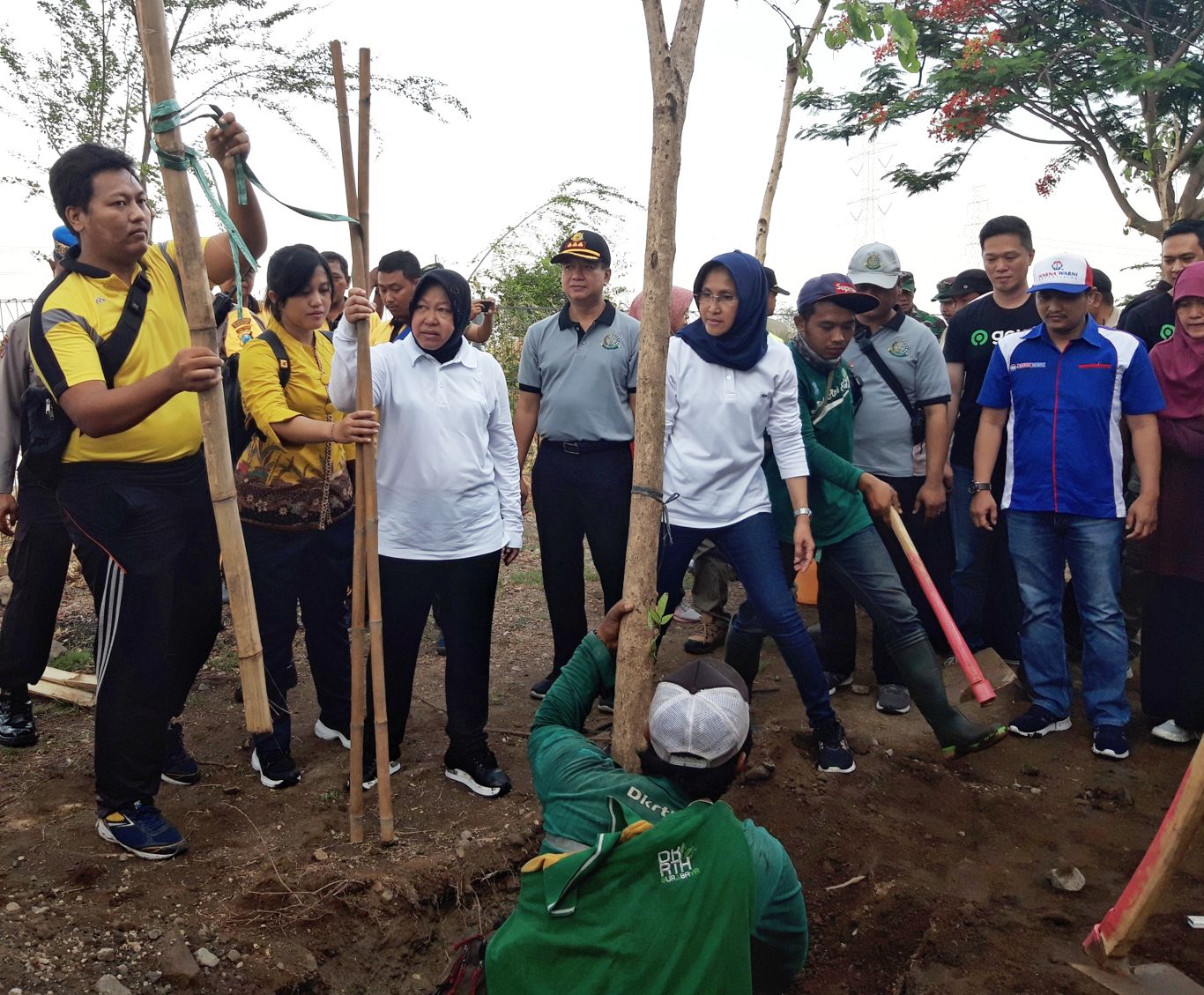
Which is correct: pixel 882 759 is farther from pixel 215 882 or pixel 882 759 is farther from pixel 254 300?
pixel 254 300

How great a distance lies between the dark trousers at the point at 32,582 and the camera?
389 cm

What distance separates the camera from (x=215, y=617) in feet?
11.1

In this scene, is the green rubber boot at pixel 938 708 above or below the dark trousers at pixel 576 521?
below

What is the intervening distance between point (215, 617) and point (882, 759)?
2674 millimetres

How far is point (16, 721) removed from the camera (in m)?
4.02

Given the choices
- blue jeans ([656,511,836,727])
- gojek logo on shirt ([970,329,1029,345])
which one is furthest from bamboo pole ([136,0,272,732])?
gojek logo on shirt ([970,329,1029,345])

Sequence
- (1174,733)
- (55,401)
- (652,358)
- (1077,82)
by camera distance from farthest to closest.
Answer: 1. (1077,82)
2. (1174,733)
3. (55,401)
4. (652,358)

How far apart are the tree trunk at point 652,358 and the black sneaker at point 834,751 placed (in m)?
1.67

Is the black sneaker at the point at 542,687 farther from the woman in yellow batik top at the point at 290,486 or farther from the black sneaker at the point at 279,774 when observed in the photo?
the black sneaker at the point at 279,774

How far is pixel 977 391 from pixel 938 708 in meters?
1.78

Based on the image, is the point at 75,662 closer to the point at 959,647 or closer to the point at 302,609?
the point at 302,609

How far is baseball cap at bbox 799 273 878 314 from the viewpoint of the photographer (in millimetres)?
3902

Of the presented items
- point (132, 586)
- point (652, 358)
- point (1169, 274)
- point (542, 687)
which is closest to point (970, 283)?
point (1169, 274)

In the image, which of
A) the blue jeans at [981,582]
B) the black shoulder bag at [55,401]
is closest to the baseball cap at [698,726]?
the black shoulder bag at [55,401]
